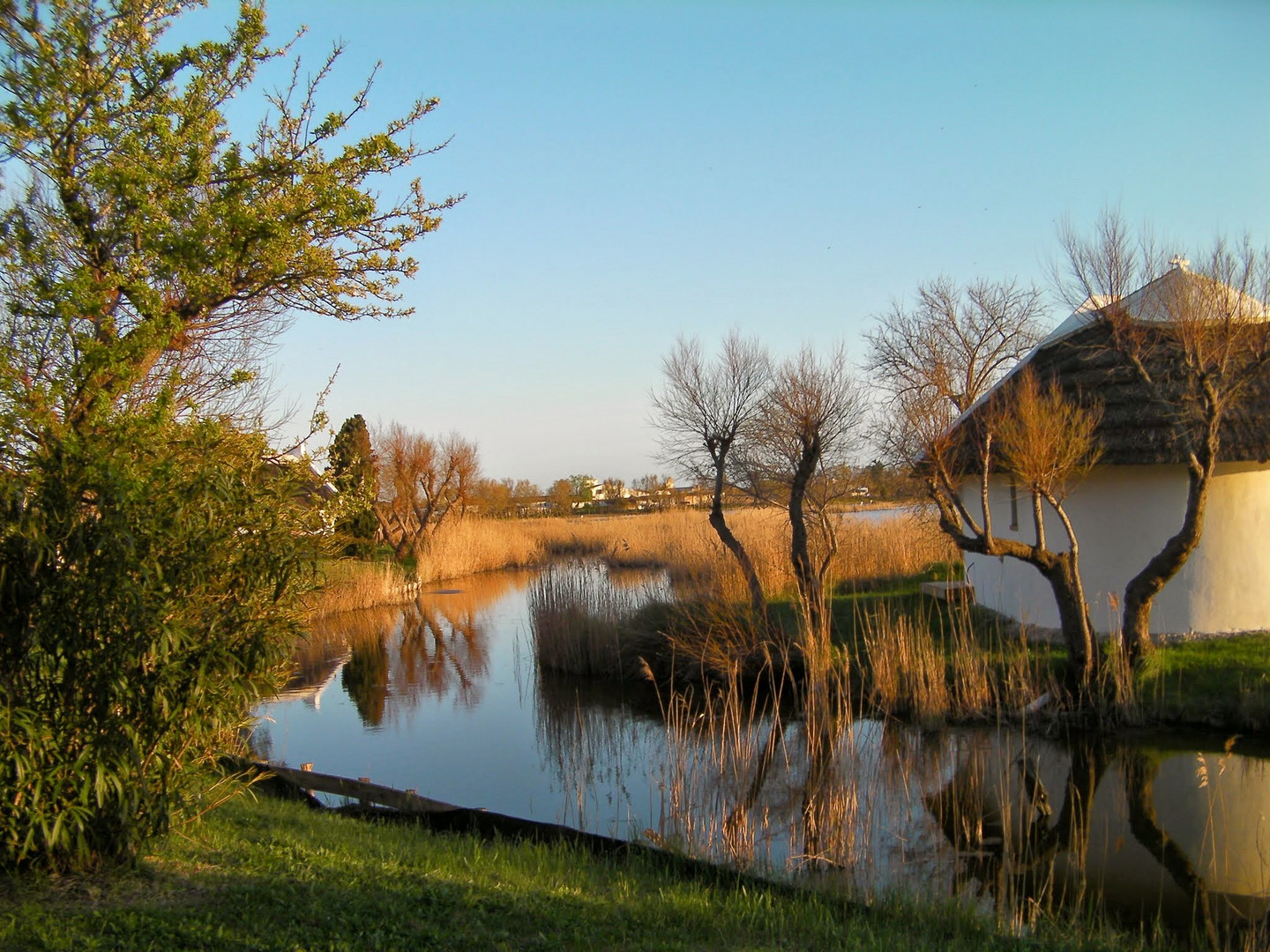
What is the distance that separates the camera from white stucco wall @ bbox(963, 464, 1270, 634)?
1170 centimetres

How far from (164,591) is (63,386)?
129cm

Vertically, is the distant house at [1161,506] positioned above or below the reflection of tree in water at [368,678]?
above

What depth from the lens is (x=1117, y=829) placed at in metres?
8.00

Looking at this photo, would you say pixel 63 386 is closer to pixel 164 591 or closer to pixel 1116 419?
pixel 164 591

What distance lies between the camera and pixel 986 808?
27.9 ft

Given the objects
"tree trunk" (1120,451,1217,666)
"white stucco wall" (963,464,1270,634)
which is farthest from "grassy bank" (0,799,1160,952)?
"white stucco wall" (963,464,1270,634)

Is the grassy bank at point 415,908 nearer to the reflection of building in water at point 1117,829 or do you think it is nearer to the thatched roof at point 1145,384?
the reflection of building in water at point 1117,829

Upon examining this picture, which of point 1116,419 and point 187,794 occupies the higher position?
point 1116,419

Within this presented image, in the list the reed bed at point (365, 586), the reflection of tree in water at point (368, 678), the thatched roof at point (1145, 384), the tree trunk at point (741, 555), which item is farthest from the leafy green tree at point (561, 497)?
the thatched roof at point (1145, 384)

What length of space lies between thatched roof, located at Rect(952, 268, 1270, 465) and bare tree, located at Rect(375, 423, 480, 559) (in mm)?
23606

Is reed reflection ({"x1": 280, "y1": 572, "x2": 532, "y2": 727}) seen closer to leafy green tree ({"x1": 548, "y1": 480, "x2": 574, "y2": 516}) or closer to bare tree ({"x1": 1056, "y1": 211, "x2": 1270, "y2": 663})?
bare tree ({"x1": 1056, "y1": 211, "x2": 1270, "y2": 663})

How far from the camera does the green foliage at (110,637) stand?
4.61 m

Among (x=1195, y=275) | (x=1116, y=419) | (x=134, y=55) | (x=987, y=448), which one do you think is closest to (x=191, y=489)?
(x=134, y=55)

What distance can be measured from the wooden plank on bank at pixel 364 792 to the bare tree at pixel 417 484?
82.4 ft
